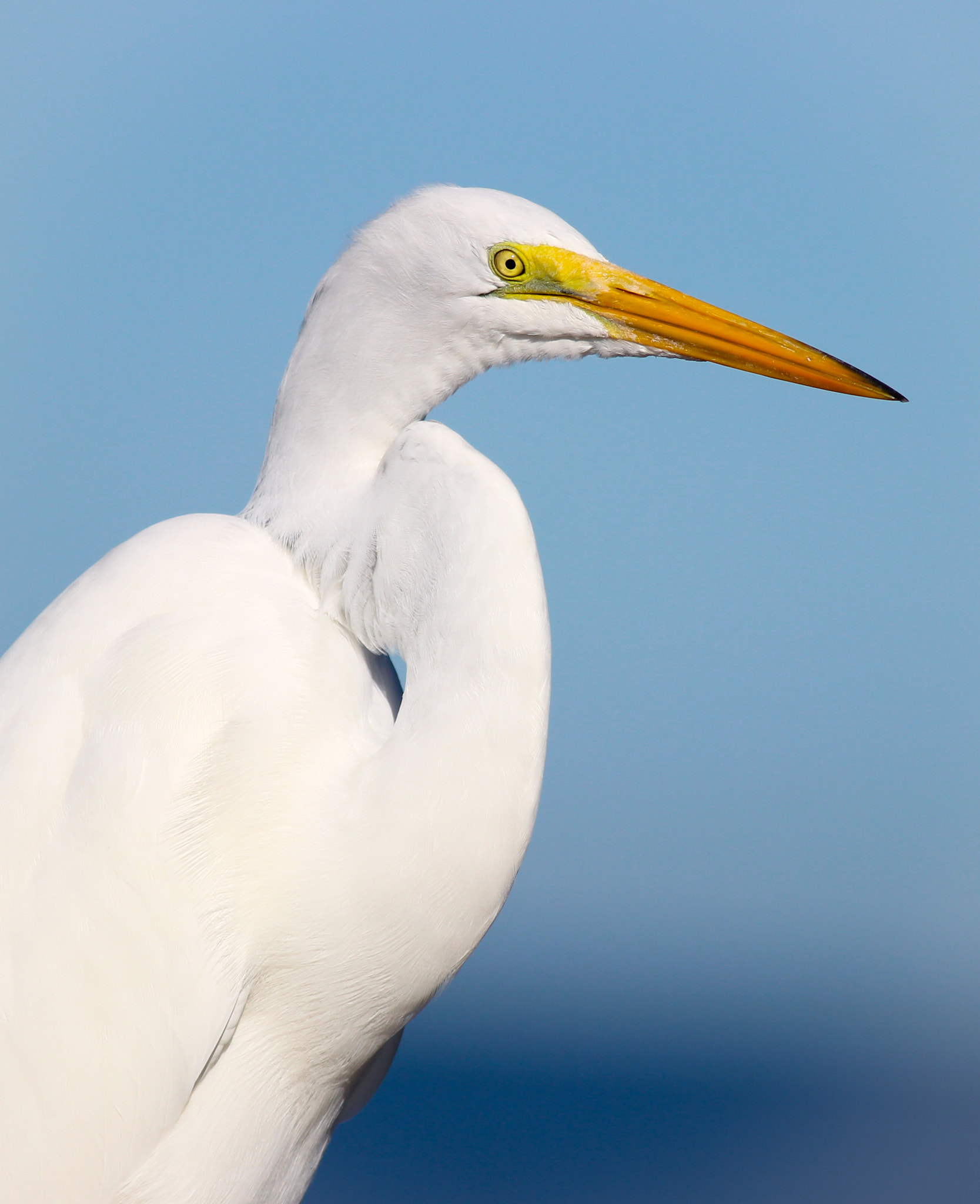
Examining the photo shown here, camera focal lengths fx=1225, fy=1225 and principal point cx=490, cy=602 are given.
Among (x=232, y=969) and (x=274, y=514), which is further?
(x=274, y=514)

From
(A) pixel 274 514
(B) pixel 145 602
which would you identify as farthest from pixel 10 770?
(A) pixel 274 514

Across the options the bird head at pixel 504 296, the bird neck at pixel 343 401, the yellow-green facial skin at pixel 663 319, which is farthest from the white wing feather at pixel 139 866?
the yellow-green facial skin at pixel 663 319

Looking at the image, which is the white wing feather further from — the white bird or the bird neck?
the bird neck

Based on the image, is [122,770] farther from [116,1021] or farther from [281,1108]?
[281,1108]

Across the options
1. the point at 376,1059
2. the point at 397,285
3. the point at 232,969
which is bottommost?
the point at 376,1059

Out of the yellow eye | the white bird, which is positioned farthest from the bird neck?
the yellow eye

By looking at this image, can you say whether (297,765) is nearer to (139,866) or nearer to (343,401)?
(139,866)

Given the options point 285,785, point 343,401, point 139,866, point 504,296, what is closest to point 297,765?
point 285,785
